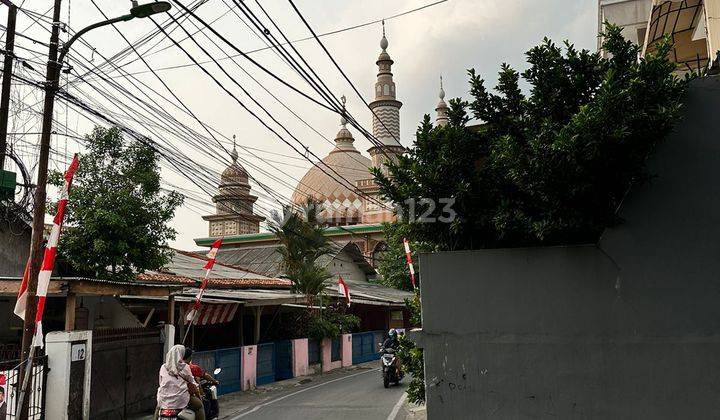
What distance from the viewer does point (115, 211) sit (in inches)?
491

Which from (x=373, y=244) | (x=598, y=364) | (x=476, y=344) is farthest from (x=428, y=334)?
(x=373, y=244)

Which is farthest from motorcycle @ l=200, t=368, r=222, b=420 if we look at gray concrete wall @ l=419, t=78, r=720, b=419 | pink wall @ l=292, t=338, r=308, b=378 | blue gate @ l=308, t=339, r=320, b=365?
blue gate @ l=308, t=339, r=320, b=365

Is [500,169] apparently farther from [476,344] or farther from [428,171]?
[476,344]

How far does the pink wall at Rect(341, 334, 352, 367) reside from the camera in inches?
904

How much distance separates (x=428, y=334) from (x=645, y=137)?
3.57 m

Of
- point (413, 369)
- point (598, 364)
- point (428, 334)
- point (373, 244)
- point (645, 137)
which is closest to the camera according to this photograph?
point (645, 137)

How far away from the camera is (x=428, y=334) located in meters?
8.04

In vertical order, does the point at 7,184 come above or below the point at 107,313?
above

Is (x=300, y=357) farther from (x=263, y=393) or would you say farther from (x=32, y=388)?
(x=32, y=388)

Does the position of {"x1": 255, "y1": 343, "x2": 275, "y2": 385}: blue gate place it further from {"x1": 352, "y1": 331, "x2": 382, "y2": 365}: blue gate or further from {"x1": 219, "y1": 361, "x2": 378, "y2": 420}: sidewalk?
{"x1": 352, "y1": 331, "x2": 382, "y2": 365}: blue gate

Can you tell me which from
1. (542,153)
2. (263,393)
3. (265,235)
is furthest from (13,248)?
(265,235)

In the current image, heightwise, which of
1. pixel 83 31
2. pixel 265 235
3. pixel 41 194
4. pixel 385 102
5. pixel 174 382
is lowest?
pixel 174 382

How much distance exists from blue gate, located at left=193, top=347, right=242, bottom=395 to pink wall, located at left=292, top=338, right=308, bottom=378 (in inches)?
138

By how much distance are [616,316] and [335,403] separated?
7.39 metres
